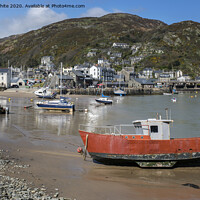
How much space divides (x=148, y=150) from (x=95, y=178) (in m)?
3.63

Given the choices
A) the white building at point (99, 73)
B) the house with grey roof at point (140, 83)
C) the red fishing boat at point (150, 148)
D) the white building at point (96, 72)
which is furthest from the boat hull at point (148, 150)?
the house with grey roof at point (140, 83)

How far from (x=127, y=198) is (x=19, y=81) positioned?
109186 millimetres

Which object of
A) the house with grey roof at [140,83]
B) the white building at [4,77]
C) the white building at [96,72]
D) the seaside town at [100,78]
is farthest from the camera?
the white building at [96,72]

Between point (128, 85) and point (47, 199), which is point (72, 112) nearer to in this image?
point (47, 199)

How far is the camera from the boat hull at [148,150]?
1470 centimetres

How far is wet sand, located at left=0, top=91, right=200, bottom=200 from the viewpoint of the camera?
36.8 ft

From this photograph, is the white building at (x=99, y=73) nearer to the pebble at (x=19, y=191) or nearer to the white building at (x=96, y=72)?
the white building at (x=96, y=72)

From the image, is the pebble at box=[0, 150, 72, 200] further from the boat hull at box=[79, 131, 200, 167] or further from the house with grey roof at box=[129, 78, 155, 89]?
the house with grey roof at box=[129, 78, 155, 89]

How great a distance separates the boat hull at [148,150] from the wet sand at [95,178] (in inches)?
20.5

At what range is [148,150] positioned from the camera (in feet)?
48.3

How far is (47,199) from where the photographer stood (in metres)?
9.36

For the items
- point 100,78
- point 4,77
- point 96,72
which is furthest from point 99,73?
point 4,77

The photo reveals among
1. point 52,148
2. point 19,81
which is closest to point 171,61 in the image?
point 19,81

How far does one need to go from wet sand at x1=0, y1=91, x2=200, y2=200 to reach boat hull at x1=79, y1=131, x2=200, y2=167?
1.71 feet
